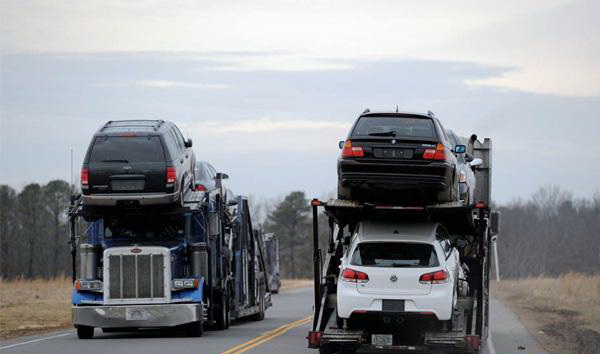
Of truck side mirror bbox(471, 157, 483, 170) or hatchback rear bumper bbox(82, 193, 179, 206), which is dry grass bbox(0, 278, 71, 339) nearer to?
hatchback rear bumper bbox(82, 193, 179, 206)

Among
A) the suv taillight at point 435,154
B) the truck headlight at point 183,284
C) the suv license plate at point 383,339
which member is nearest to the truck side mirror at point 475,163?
the suv taillight at point 435,154

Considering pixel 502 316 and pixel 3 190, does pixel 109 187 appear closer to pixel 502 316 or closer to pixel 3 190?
pixel 502 316

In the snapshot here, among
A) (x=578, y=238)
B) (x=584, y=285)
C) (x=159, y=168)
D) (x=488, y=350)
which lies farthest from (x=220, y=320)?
(x=578, y=238)

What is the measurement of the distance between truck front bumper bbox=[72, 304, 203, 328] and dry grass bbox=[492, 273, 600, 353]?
731cm

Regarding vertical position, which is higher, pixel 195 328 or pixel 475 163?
pixel 475 163

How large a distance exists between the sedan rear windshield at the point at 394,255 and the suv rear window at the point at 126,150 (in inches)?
269

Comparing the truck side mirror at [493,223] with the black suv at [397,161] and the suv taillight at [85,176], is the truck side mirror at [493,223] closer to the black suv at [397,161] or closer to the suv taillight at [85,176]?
the black suv at [397,161]

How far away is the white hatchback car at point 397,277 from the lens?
635 inches

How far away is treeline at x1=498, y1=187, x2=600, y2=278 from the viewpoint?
339ft

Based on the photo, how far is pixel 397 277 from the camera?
640 inches

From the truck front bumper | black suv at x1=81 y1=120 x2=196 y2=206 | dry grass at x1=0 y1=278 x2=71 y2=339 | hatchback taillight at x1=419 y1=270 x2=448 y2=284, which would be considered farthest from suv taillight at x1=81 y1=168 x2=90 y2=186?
hatchback taillight at x1=419 y1=270 x2=448 y2=284

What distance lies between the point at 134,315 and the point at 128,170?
298cm

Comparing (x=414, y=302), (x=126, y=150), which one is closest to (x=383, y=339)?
(x=414, y=302)

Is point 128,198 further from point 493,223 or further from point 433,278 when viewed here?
point 433,278
